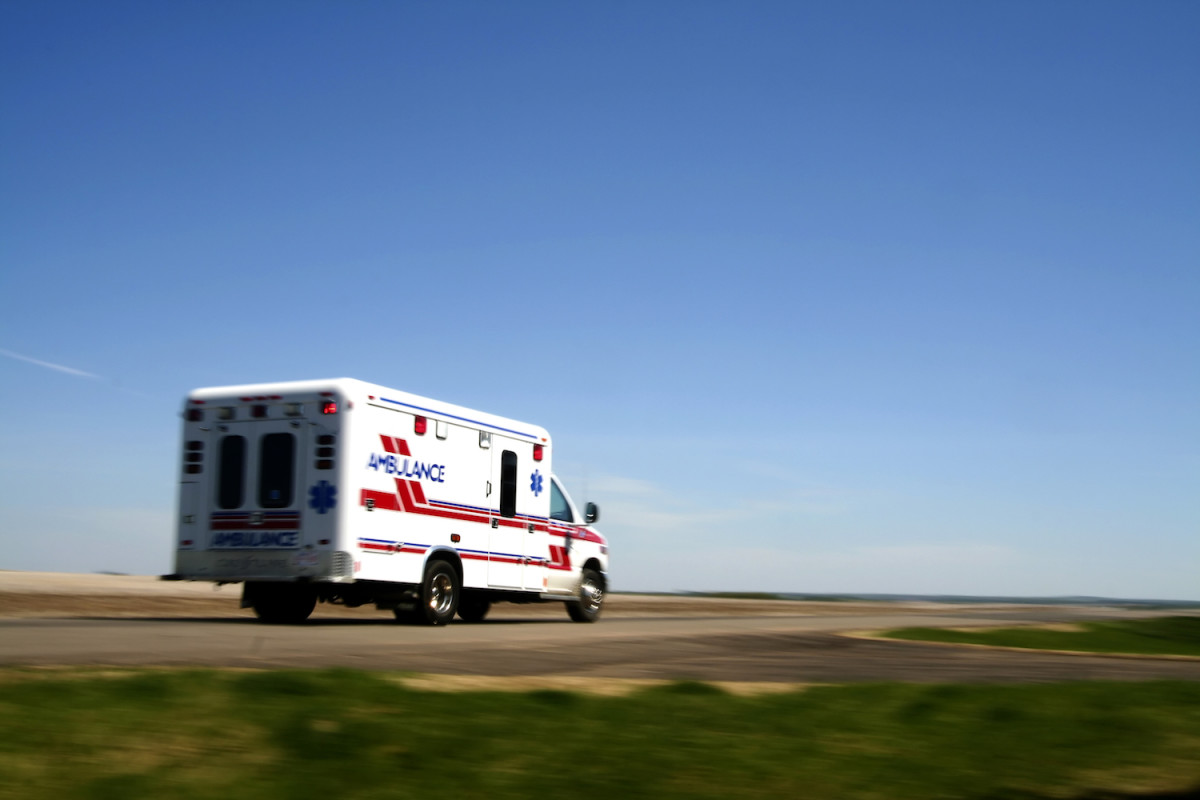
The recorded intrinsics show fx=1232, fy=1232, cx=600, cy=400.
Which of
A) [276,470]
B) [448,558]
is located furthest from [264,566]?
[448,558]

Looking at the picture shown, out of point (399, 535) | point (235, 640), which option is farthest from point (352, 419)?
point (235, 640)

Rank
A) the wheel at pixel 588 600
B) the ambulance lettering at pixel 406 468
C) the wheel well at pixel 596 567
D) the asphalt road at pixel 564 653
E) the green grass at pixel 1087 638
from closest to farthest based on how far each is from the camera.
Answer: the asphalt road at pixel 564 653 < the ambulance lettering at pixel 406 468 < the green grass at pixel 1087 638 < the wheel at pixel 588 600 < the wheel well at pixel 596 567

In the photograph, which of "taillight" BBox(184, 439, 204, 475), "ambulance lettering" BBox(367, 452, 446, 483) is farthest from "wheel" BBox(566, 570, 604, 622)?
"taillight" BBox(184, 439, 204, 475)

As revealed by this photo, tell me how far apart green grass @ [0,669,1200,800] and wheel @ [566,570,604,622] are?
47.5 feet

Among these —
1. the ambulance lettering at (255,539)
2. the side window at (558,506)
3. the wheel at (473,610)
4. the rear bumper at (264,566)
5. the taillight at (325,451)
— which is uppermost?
the taillight at (325,451)

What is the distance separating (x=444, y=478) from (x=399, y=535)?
4.21ft

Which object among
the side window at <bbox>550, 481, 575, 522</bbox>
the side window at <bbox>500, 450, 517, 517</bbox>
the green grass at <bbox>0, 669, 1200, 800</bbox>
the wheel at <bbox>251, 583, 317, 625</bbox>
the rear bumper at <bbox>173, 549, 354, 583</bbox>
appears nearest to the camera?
the green grass at <bbox>0, 669, 1200, 800</bbox>

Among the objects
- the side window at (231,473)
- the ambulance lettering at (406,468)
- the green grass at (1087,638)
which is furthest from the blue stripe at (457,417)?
the green grass at (1087,638)

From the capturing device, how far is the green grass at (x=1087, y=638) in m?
18.4

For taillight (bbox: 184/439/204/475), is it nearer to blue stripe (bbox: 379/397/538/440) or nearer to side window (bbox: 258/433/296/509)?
side window (bbox: 258/433/296/509)

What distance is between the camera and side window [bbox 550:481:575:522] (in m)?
20.9

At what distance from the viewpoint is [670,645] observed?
14.4m

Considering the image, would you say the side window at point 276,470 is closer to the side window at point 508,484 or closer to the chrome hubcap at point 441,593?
the chrome hubcap at point 441,593

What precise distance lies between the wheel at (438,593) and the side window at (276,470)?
→ 7.78 ft
